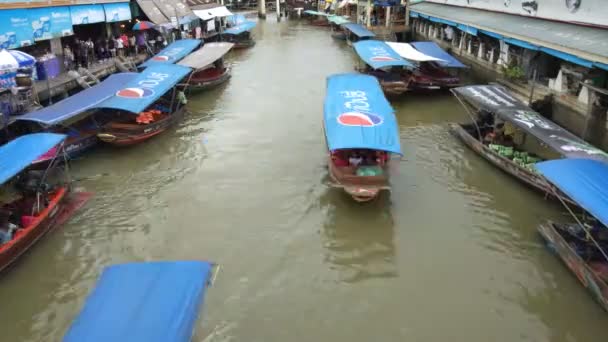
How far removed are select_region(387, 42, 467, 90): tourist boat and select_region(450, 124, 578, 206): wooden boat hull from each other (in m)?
5.31

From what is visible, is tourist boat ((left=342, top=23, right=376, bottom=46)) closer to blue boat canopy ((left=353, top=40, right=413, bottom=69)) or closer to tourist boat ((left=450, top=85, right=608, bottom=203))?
blue boat canopy ((left=353, top=40, right=413, bottom=69))

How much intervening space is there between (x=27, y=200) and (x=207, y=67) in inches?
615

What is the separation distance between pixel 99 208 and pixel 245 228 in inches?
175

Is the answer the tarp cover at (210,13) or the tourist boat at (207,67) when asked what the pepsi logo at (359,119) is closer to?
the tourist boat at (207,67)

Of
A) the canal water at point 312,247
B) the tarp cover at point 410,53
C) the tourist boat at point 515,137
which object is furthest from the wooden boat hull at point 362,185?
the tarp cover at point 410,53

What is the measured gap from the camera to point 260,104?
73.7 ft

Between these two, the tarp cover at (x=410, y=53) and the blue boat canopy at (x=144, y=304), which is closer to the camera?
the blue boat canopy at (x=144, y=304)

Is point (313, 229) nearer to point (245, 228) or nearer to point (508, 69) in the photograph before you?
point (245, 228)

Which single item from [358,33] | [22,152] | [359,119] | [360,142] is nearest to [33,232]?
[22,152]

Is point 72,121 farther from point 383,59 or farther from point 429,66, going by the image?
point 429,66

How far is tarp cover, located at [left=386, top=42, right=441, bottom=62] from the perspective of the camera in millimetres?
22277

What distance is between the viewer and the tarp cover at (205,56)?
23.2 metres

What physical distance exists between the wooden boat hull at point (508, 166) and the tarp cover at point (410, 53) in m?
6.29

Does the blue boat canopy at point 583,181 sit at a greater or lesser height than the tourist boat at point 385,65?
lesser
